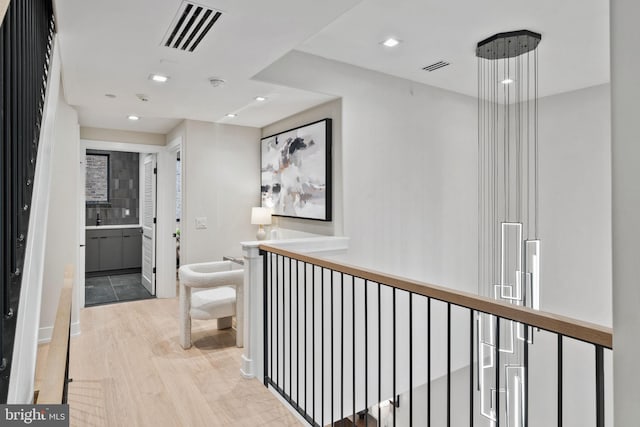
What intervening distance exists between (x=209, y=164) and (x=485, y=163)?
3.46 m

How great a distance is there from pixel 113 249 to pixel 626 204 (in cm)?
739

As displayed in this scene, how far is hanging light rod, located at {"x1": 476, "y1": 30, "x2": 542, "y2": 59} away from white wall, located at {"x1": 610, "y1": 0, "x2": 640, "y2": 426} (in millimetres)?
2381

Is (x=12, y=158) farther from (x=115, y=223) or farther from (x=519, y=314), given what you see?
(x=115, y=223)

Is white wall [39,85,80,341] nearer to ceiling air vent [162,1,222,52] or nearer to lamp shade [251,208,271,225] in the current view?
lamp shade [251,208,271,225]

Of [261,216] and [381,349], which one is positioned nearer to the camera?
[381,349]

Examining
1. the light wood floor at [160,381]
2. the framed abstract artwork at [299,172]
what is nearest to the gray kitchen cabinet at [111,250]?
the light wood floor at [160,381]

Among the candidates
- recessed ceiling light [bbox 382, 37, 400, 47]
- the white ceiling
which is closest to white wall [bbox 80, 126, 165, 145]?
the white ceiling

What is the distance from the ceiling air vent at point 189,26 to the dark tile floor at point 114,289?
3886mm

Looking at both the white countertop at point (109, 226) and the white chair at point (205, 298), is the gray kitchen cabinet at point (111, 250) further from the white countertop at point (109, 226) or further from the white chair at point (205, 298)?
the white chair at point (205, 298)

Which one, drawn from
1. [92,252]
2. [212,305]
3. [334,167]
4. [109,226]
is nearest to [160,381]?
[212,305]

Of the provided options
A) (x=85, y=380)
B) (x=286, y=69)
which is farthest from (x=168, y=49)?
(x=85, y=380)

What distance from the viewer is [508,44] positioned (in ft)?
10.3

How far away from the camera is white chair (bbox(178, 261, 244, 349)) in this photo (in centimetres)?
328

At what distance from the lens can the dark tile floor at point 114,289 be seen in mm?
5156
